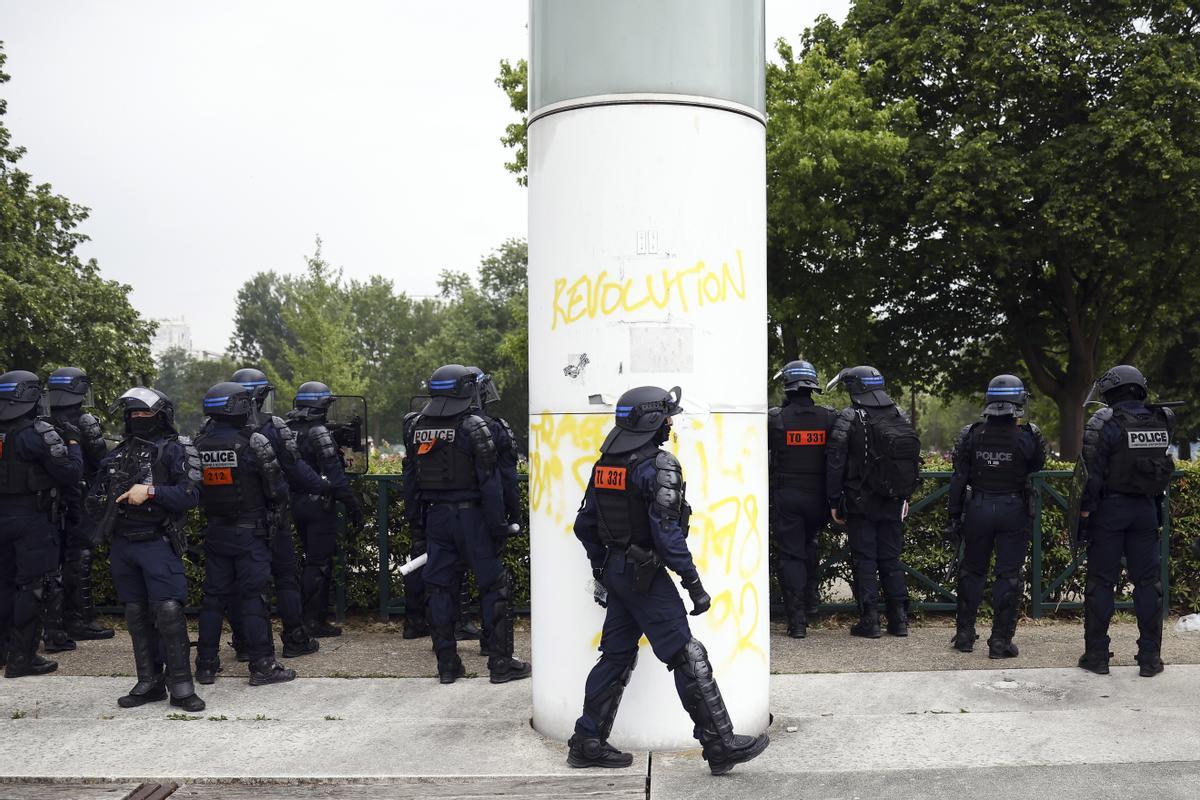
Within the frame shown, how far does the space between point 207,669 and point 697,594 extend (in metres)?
4.03

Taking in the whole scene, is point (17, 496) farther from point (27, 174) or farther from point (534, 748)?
point (27, 174)

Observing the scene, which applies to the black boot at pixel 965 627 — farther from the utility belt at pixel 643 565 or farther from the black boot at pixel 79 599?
the black boot at pixel 79 599

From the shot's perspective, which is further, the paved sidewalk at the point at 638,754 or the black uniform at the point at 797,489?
the black uniform at the point at 797,489

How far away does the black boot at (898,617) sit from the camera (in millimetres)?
8508

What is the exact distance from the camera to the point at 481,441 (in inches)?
282

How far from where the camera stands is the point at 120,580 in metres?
6.85

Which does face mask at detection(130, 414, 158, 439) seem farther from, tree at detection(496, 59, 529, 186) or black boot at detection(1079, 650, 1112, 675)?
tree at detection(496, 59, 529, 186)

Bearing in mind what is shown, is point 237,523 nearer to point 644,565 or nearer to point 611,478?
point 611,478

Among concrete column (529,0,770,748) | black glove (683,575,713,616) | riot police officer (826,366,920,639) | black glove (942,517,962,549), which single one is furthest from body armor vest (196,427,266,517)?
black glove (942,517,962,549)

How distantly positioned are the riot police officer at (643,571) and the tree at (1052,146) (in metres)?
17.2

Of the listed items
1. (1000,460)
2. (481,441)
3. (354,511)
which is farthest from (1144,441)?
(354,511)

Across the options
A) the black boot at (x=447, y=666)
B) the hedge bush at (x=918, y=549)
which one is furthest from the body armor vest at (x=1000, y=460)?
the black boot at (x=447, y=666)

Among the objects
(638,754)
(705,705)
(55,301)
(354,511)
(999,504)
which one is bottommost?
(638,754)

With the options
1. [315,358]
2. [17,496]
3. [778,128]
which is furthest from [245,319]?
[17,496]
